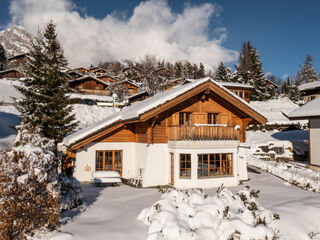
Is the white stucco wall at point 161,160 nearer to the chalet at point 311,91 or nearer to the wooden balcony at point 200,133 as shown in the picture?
the wooden balcony at point 200,133

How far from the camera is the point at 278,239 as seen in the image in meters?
6.76

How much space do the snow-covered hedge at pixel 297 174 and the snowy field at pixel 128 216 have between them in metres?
2.66

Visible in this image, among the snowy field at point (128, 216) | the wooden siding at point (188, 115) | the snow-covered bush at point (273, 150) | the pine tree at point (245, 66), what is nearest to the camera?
the snowy field at point (128, 216)

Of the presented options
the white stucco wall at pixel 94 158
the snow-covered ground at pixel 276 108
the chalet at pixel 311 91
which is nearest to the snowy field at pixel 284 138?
the snow-covered ground at pixel 276 108

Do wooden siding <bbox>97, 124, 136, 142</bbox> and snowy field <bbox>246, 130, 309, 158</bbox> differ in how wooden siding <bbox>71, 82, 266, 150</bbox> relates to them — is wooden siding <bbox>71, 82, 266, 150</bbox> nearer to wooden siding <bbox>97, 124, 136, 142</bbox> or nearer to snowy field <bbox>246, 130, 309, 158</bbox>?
wooden siding <bbox>97, 124, 136, 142</bbox>

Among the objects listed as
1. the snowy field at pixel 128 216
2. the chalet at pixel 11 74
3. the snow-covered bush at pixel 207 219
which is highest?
the chalet at pixel 11 74

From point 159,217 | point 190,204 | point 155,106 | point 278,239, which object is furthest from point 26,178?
point 155,106

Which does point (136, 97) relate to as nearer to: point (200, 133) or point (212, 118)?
point (212, 118)

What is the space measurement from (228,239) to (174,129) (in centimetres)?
811

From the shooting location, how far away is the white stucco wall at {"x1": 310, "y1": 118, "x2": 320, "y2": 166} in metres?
18.4

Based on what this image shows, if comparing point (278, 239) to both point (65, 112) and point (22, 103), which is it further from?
point (22, 103)

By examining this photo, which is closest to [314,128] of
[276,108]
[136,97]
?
[276,108]

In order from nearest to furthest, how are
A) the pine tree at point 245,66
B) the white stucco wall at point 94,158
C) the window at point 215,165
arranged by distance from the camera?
the window at point 215,165, the white stucco wall at point 94,158, the pine tree at point 245,66

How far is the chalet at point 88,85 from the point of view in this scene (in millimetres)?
52469
